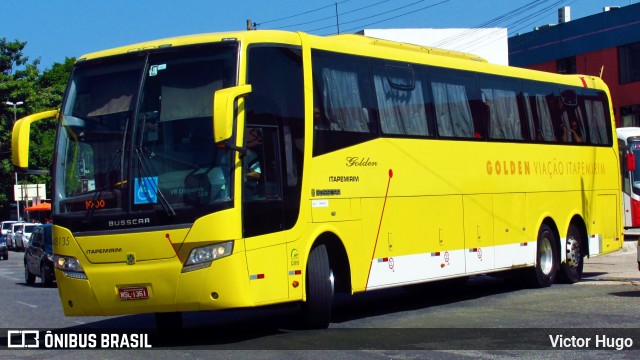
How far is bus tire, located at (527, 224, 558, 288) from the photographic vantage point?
18.1 metres

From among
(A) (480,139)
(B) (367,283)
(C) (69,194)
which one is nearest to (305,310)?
(B) (367,283)

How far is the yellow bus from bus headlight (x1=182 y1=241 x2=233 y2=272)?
14 millimetres

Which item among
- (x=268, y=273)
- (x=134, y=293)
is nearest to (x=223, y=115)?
(x=268, y=273)

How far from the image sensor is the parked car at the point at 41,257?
26422 mm

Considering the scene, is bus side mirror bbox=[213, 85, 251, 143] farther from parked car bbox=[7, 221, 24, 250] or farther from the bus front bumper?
parked car bbox=[7, 221, 24, 250]

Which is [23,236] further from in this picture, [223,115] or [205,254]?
[223,115]

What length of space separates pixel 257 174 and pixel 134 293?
2.01m

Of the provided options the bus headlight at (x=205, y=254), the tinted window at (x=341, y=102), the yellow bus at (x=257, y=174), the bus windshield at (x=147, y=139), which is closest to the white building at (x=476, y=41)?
the yellow bus at (x=257, y=174)

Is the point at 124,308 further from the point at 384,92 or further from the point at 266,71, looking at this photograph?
the point at 384,92

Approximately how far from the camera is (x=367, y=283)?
13.6 m

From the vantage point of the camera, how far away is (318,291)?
12516 mm

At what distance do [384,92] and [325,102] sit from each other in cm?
156

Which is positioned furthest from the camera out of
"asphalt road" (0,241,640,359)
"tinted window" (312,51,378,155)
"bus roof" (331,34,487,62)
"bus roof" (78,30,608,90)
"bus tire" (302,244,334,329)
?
"bus roof" (331,34,487,62)

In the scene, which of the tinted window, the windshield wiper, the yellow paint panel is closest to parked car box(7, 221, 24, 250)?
the tinted window
